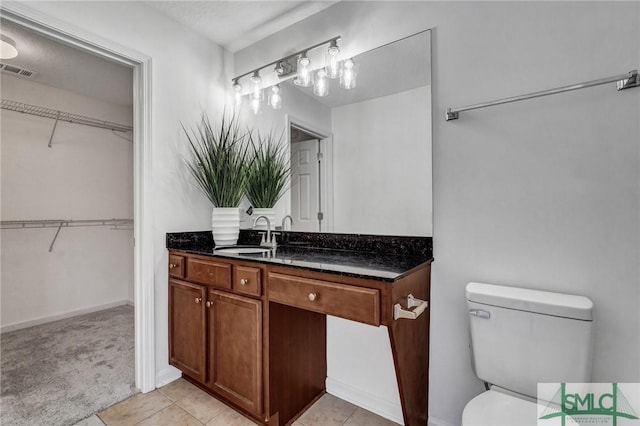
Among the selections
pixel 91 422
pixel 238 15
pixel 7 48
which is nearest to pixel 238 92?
pixel 238 15

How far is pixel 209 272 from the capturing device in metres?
1.72

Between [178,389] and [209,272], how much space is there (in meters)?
0.85

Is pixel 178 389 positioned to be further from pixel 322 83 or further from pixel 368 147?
pixel 322 83

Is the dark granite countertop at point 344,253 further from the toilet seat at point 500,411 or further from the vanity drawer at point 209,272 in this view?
the toilet seat at point 500,411

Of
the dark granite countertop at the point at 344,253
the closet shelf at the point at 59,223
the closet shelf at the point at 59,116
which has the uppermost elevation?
the closet shelf at the point at 59,116

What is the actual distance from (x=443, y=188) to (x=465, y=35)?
0.73 m

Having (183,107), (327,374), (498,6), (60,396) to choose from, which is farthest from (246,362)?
(498,6)

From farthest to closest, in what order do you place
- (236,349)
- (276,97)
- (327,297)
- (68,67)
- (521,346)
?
(68,67) < (276,97) < (236,349) < (327,297) < (521,346)

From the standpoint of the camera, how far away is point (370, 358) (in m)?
1.70

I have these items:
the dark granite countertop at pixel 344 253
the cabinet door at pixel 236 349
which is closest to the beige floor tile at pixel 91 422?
the cabinet door at pixel 236 349

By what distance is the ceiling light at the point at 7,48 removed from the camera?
7.05 feet

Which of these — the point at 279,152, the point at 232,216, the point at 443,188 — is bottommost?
the point at 232,216

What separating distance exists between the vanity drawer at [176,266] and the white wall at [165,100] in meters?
0.06

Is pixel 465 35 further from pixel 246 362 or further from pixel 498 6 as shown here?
pixel 246 362
